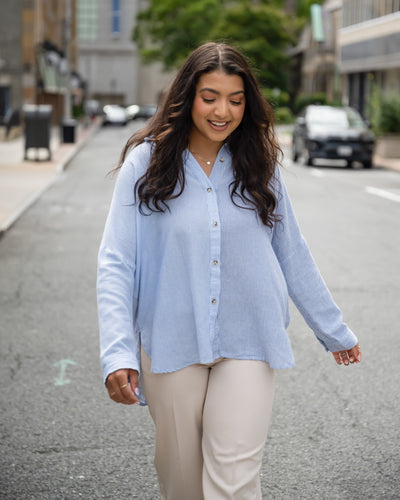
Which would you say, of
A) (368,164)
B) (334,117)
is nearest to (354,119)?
(334,117)

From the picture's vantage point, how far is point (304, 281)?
9.48 ft

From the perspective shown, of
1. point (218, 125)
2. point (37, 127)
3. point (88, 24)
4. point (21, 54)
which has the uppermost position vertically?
point (88, 24)

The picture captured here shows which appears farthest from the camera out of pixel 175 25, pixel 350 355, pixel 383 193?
pixel 175 25

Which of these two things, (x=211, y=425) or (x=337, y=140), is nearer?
(x=211, y=425)

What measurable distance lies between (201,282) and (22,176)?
18.0 m

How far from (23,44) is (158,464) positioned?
151 ft

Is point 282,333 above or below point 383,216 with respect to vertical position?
above

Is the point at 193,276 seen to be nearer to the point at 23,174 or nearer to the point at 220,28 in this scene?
the point at 23,174

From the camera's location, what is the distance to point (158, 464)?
275cm

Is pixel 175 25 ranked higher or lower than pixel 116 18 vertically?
lower

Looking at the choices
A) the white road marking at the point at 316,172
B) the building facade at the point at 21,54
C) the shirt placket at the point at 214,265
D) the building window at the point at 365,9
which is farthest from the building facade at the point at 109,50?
the shirt placket at the point at 214,265

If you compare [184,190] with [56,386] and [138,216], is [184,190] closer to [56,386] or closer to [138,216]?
[138,216]

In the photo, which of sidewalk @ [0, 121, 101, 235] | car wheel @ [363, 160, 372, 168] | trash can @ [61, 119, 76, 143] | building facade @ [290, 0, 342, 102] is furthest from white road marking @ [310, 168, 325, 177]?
building facade @ [290, 0, 342, 102]

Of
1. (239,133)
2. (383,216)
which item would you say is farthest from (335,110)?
(239,133)
